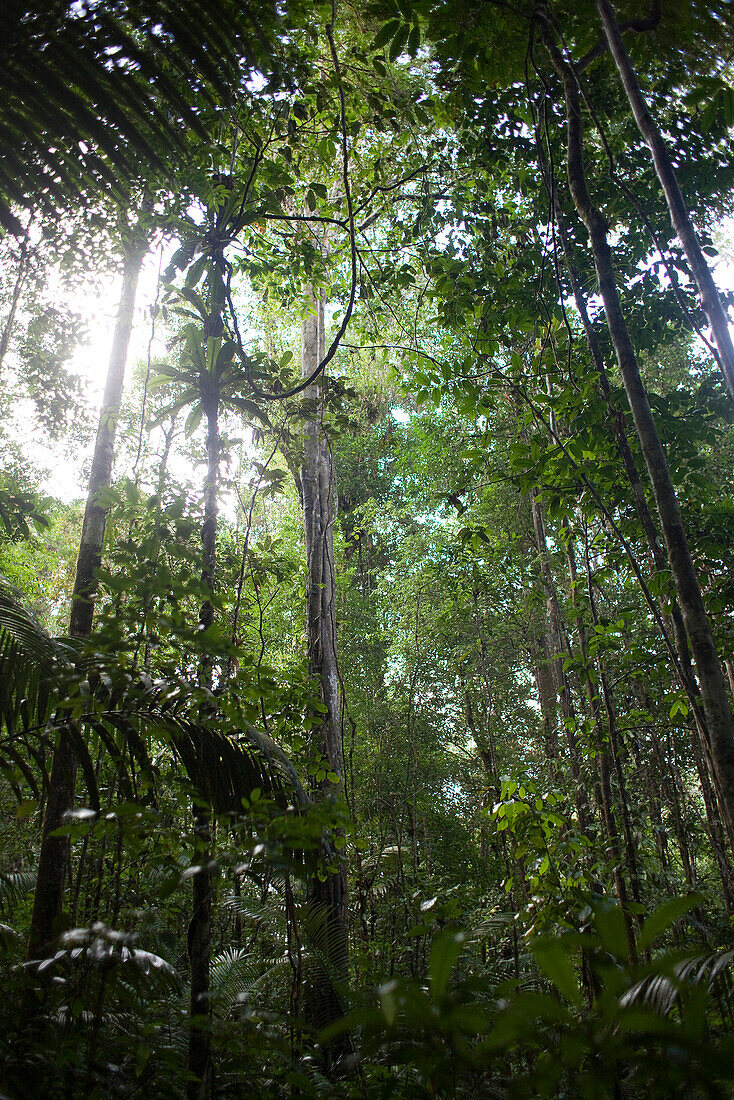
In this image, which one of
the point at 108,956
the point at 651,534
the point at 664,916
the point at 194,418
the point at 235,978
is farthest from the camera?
the point at 194,418

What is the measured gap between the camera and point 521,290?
13.0 feet

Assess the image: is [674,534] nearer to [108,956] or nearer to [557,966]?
[557,966]

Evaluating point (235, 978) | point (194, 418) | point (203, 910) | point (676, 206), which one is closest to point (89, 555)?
point (194, 418)

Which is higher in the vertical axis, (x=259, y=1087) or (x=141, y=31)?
(x=141, y=31)

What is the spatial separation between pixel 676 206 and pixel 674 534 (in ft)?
3.54

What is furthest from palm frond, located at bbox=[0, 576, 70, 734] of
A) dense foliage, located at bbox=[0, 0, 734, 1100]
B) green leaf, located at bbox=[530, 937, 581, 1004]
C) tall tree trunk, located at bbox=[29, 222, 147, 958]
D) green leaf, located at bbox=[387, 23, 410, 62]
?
green leaf, located at bbox=[387, 23, 410, 62]

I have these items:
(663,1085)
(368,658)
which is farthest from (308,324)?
(663,1085)

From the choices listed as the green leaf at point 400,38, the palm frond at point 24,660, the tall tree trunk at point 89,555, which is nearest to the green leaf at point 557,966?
the palm frond at point 24,660

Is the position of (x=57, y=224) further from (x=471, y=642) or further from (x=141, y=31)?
(x=471, y=642)

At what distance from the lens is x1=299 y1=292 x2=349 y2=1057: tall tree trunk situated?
14.4 ft

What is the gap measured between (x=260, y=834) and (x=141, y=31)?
172cm

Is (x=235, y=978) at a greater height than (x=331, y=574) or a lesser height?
lesser

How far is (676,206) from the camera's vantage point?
1.99m

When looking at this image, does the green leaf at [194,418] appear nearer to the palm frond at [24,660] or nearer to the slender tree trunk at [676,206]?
the palm frond at [24,660]
